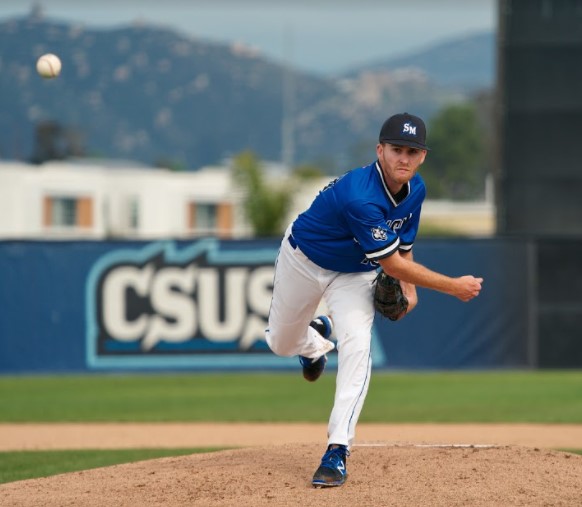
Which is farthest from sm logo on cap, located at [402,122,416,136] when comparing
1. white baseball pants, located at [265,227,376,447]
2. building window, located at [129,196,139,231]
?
building window, located at [129,196,139,231]

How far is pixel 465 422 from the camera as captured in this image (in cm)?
1027

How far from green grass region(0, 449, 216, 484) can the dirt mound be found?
3.67ft

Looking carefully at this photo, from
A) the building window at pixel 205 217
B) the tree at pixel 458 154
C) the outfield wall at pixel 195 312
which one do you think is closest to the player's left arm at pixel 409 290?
the outfield wall at pixel 195 312

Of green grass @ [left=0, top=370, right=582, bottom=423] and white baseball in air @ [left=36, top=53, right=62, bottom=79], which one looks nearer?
white baseball in air @ [left=36, top=53, right=62, bottom=79]

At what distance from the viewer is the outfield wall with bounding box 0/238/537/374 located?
15.1m

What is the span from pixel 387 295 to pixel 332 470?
3.15 feet

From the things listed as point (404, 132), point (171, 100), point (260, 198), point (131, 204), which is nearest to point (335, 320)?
point (404, 132)

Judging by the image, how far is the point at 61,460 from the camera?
8.17 m

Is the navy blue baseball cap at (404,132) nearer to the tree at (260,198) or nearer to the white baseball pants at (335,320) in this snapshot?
the white baseball pants at (335,320)

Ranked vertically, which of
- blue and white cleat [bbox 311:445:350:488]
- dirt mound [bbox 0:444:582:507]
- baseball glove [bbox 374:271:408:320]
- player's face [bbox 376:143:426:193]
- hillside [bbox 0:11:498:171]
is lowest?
dirt mound [bbox 0:444:582:507]

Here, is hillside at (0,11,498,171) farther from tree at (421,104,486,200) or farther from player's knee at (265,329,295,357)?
player's knee at (265,329,295,357)

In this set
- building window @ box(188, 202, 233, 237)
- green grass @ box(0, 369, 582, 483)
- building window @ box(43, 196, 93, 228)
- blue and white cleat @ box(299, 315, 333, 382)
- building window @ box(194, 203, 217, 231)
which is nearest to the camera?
blue and white cleat @ box(299, 315, 333, 382)

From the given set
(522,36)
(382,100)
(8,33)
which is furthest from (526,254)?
(382,100)

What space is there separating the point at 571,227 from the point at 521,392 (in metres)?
2.88
